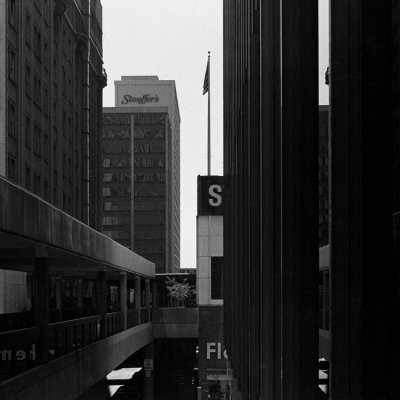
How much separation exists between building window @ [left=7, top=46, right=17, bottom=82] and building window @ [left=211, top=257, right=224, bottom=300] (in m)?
17.2

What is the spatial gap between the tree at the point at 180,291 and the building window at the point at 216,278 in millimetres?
34552

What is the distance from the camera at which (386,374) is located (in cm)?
713

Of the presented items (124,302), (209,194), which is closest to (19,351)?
(124,302)

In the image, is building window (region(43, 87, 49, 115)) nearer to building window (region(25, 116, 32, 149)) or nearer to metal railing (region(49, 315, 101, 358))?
building window (region(25, 116, 32, 149))

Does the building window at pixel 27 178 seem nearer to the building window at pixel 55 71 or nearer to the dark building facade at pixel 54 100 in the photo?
the dark building facade at pixel 54 100

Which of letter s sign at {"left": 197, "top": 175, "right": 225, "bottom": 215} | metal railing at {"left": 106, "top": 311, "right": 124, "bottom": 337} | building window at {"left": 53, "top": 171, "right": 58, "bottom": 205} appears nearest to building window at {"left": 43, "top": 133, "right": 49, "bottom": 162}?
building window at {"left": 53, "top": 171, "right": 58, "bottom": 205}

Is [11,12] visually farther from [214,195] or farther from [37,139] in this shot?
[214,195]

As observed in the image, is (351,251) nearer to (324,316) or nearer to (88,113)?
(324,316)

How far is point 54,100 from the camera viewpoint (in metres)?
73.2

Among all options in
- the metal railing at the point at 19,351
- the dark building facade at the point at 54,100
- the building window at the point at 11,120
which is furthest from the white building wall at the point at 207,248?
the metal railing at the point at 19,351

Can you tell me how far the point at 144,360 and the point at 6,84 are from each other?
21.5m

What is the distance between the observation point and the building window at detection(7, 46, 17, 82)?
5672 cm

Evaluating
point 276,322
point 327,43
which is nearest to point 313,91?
point 327,43

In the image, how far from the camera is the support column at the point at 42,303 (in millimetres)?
21875
